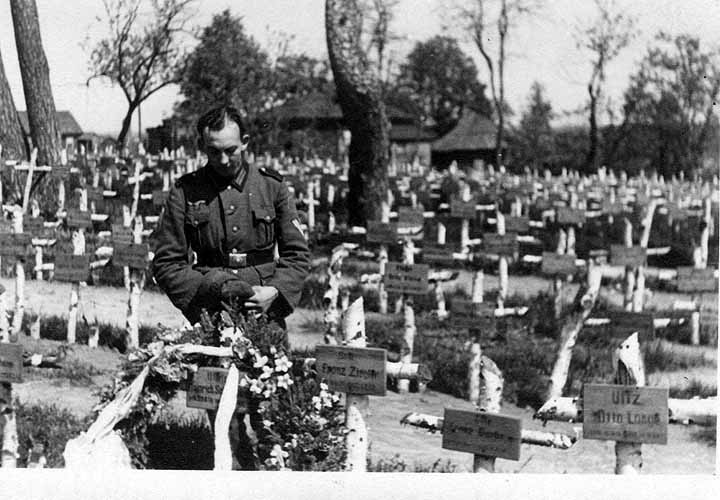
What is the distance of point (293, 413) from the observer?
4387 millimetres

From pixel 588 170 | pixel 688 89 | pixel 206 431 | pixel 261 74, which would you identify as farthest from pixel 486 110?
pixel 206 431

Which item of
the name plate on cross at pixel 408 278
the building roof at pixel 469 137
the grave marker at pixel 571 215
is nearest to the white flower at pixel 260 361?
the name plate on cross at pixel 408 278

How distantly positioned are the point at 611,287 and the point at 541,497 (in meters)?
8.12

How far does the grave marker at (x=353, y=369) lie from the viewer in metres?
4.15

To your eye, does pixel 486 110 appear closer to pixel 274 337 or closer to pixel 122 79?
pixel 122 79

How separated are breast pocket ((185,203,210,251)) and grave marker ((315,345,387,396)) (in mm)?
916

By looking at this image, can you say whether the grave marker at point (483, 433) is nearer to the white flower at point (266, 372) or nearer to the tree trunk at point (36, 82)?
the white flower at point (266, 372)

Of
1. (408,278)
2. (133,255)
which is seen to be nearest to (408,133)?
(133,255)

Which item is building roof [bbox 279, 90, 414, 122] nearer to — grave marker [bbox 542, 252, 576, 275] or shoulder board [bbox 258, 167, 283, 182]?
grave marker [bbox 542, 252, 576, 275]

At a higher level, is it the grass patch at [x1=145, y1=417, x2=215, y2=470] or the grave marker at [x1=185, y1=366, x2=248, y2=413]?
the grave marker at [x1=185, y1=366, x2=248, y2=413]

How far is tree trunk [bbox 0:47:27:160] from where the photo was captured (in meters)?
11.8

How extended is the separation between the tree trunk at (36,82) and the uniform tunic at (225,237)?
24.1ft

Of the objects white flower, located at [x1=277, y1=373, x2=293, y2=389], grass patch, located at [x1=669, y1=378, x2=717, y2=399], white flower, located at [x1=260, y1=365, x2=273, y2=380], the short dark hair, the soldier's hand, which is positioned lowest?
grass patch, located at [x1=669, y1=378, x2=717, y2=399]

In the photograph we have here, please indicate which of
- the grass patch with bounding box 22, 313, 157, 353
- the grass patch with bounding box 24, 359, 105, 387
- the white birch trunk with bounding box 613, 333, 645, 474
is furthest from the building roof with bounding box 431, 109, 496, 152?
the white birch trunk with bounding box 613, 333, 645, 474
